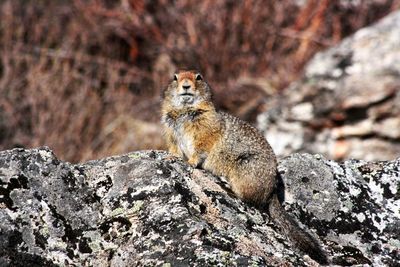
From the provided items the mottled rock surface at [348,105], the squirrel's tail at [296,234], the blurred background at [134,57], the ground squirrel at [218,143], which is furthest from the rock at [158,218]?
the blurred background at [134,57]

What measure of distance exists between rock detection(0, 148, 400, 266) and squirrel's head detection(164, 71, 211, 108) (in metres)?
1.11

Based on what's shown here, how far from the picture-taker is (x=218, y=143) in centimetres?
545

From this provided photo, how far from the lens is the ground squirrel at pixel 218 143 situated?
4.81 meters

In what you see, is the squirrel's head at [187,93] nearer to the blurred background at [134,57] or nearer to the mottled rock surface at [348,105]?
the mottled rock surface at [348,105]

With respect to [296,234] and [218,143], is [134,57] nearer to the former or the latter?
[218,143]

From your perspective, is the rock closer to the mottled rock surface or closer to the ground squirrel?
the ground squirrel

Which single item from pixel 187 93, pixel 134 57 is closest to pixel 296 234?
pixel 187 93

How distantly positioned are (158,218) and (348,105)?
6099mm

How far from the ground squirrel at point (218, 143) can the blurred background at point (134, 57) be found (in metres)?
4.92

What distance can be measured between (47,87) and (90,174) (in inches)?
322

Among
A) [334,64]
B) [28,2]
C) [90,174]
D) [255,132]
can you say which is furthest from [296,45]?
[90,174]

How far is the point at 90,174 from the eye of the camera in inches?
165

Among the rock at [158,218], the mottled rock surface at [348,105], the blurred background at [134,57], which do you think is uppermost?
the blurred background at [134,57]

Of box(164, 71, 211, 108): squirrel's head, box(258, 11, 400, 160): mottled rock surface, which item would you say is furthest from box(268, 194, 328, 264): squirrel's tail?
box(258, 11, 400, 160): mottled rock surface
